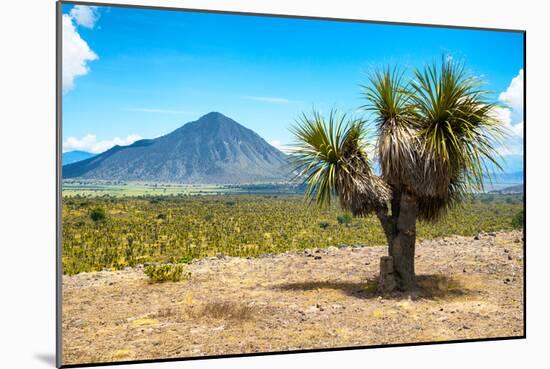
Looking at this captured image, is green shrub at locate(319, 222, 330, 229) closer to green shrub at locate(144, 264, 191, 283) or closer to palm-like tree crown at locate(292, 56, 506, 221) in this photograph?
palm-like tree crown at locate(292, 56, 506, 221)

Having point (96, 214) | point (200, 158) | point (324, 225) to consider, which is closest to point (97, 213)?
point (96, 214)

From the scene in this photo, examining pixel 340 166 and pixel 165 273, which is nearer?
pixel 340 166

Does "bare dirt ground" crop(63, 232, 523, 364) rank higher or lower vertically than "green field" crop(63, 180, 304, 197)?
lower

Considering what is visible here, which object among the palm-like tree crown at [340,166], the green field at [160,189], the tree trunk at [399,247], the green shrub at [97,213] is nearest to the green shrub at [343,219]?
the green field at [160,189]

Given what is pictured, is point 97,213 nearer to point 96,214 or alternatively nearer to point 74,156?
point 96,214

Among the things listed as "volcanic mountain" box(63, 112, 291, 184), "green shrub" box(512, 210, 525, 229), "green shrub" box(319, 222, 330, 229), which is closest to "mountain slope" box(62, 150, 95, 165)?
"volcanic mountain" box(63, 112, 291, 184)
